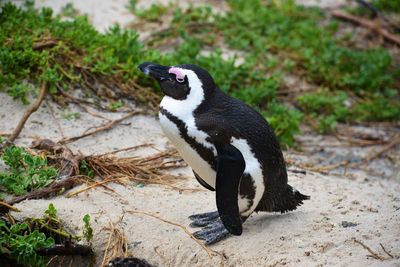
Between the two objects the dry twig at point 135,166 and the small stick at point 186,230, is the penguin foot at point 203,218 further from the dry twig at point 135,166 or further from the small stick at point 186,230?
the dry twig at point 135,166

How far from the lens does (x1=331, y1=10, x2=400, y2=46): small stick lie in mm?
6523

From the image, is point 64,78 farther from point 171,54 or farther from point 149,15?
point 149,15

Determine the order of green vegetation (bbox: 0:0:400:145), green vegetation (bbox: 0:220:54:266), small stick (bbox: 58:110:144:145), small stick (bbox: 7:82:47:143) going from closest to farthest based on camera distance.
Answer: green vegetation (bbox: 0:220:54:266), small stick (bbox: 7:82:47:143), small stick (bbox: 58:110:144:145), green vegetation (bbox: 0:0:400:145)

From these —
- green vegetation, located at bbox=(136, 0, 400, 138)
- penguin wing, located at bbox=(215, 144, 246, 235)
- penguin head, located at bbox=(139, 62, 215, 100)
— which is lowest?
green vegetation, located at bbox=(136, 0, 400, 138)

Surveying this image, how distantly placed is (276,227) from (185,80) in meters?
0.80

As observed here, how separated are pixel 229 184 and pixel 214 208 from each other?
2.03 feet

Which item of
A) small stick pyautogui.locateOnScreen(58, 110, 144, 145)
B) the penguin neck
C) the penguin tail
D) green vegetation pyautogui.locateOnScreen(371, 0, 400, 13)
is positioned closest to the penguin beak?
the penguin neck

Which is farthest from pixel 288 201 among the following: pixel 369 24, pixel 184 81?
pixel 369 24

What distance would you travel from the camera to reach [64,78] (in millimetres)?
4605

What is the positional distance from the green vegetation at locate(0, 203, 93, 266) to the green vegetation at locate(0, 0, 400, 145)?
4.21ft

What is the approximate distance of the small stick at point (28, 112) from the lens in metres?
3.97

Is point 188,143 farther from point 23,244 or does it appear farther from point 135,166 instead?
point 135,166

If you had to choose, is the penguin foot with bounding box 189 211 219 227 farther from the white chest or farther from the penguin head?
the penguin head

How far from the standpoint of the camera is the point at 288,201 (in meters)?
3.42
